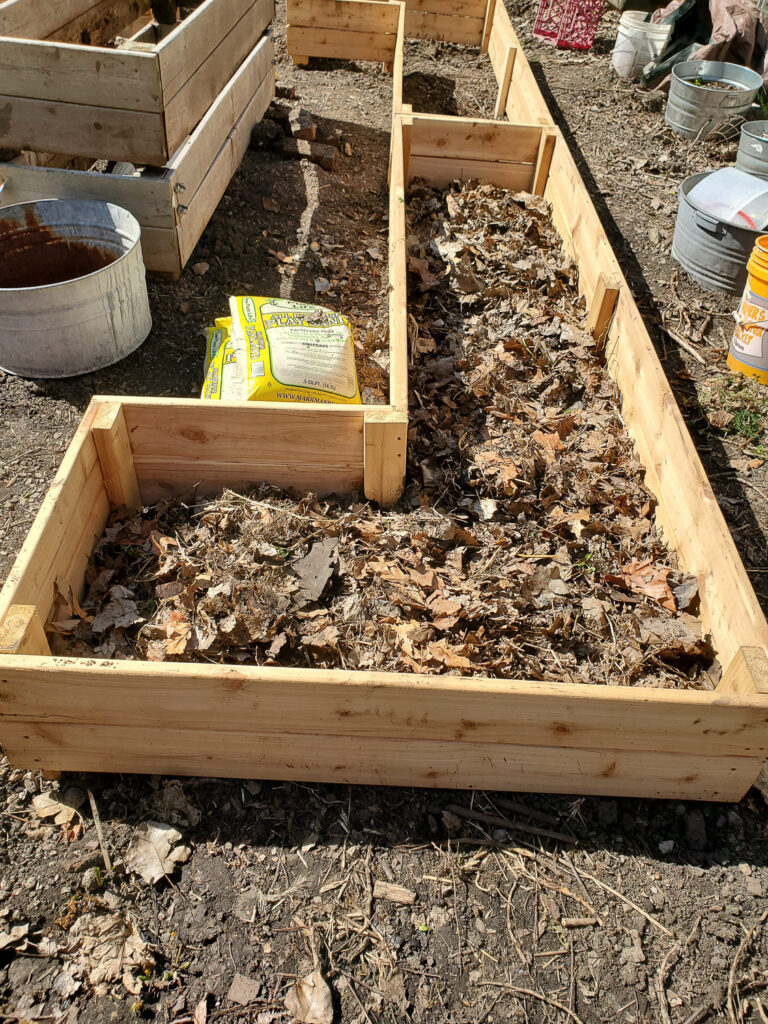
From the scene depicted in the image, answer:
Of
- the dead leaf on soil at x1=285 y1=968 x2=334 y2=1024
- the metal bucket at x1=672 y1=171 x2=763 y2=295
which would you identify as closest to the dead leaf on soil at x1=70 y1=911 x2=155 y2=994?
the dead leaf on soil at x1=285 y1=968 x2=334 y2=1024

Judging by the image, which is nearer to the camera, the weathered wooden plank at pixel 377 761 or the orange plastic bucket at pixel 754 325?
the weathered wooden plank at pixel 377 761

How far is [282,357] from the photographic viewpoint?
3793mm

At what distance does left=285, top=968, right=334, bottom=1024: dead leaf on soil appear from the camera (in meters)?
2.19

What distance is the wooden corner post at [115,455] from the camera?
317 centimetres

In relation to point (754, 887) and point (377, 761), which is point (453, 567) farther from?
point (754, 887)

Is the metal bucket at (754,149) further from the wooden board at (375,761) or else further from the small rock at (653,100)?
the wooden board at (375,761)

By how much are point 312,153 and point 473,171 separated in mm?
1428

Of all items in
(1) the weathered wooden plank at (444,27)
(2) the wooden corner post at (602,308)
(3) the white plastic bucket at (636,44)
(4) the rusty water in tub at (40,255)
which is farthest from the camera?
(1) the weathered wooden plank at (444,27)

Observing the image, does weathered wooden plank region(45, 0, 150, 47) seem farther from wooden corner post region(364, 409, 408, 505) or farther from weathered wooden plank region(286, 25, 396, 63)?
wooden corner post region(364, 409, 408, 505)

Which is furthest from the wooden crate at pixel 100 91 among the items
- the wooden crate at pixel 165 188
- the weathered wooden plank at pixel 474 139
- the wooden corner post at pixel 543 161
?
the wooden corner post at pixel 543 161

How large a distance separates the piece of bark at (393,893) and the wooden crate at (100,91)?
13.3 feet

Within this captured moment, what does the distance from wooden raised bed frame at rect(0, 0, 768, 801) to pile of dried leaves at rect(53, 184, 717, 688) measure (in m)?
0.18

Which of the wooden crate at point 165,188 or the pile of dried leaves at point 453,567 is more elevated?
the wooden crate at point 165,188

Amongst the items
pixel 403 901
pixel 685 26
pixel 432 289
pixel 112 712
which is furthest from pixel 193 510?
pixel 685 26
